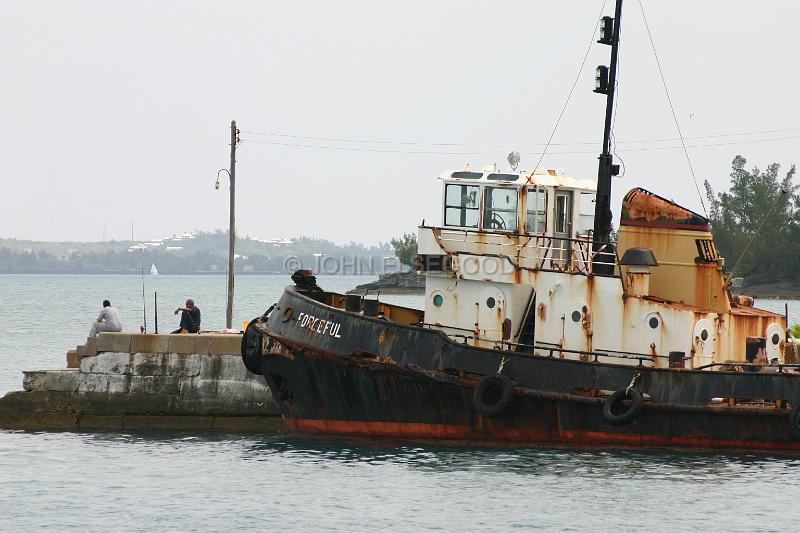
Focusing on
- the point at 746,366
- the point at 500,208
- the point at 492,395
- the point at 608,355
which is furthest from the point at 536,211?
the point at 746,366

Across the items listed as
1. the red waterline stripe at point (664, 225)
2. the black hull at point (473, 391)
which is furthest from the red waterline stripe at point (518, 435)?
the red waterline stripe at point (664, 225)

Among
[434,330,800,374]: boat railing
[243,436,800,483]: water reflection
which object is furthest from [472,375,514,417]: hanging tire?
[243,436,800,483]: water reflection

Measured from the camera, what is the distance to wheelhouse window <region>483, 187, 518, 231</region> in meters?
19.0

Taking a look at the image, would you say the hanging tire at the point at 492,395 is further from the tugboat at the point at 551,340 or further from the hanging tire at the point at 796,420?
the hanging tire at the point at 796,420

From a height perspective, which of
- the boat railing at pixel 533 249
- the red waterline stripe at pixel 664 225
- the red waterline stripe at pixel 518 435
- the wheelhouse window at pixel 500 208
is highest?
the wheelhouse window at pixel 500 208

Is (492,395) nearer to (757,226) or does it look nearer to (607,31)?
(607,31)

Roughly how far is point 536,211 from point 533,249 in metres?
0.59

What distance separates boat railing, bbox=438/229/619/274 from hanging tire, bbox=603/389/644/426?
1830mm

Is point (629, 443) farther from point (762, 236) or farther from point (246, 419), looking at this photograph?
point (762, 236)

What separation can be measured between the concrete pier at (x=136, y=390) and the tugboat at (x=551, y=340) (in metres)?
1.40

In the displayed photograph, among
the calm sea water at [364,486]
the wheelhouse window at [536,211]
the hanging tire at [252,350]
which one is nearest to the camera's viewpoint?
the calm sea water at [364,486]

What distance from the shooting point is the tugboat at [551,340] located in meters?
17.7

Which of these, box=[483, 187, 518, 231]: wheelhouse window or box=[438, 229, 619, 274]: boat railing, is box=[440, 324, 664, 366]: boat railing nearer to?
box=[438, 229, 619, 274]: boat railing

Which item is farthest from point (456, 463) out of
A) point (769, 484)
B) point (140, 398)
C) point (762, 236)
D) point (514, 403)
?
point (762, 236)
